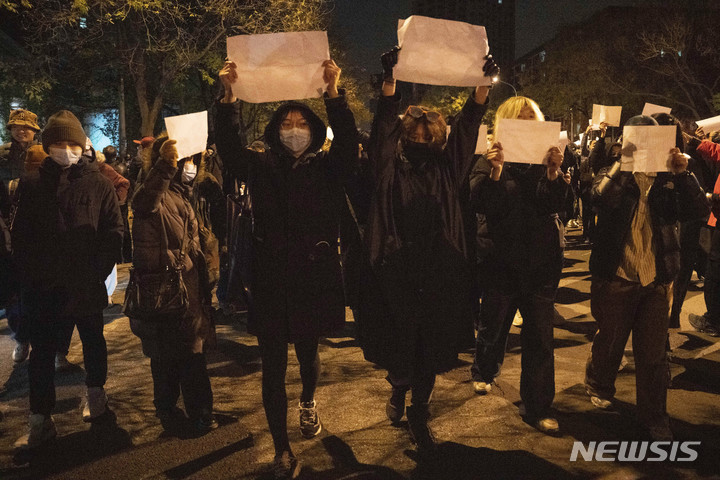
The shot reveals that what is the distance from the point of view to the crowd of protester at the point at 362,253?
3.47m

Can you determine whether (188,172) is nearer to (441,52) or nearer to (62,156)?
(62,156)

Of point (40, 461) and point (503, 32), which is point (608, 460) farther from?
point (503, 32)

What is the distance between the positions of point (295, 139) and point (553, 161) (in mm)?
1568

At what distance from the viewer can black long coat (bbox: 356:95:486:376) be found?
356cm

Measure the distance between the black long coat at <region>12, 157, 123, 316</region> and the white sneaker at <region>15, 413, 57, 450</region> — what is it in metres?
0.70

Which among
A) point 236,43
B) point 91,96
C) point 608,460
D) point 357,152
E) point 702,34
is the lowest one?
point 608,460

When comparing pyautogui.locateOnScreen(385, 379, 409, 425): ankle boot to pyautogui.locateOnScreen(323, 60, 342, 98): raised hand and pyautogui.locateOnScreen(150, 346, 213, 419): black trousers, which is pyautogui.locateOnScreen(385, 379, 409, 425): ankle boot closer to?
pyautogui.locateOnScreen(150, 346, 213, 419): black trousers

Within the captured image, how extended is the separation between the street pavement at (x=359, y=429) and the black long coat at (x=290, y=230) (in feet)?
2.98

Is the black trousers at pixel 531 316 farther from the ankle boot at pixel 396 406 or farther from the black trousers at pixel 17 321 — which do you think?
the black trousers at pixel 17 321

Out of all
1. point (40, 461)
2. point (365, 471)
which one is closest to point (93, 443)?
point (40, 461)

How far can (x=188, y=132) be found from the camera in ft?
12.9

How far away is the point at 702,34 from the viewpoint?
1131 inches

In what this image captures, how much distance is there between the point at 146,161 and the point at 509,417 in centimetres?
306

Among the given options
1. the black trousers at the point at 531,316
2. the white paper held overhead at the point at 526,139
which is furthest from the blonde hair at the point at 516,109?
the black trousers at the point at 531,316
